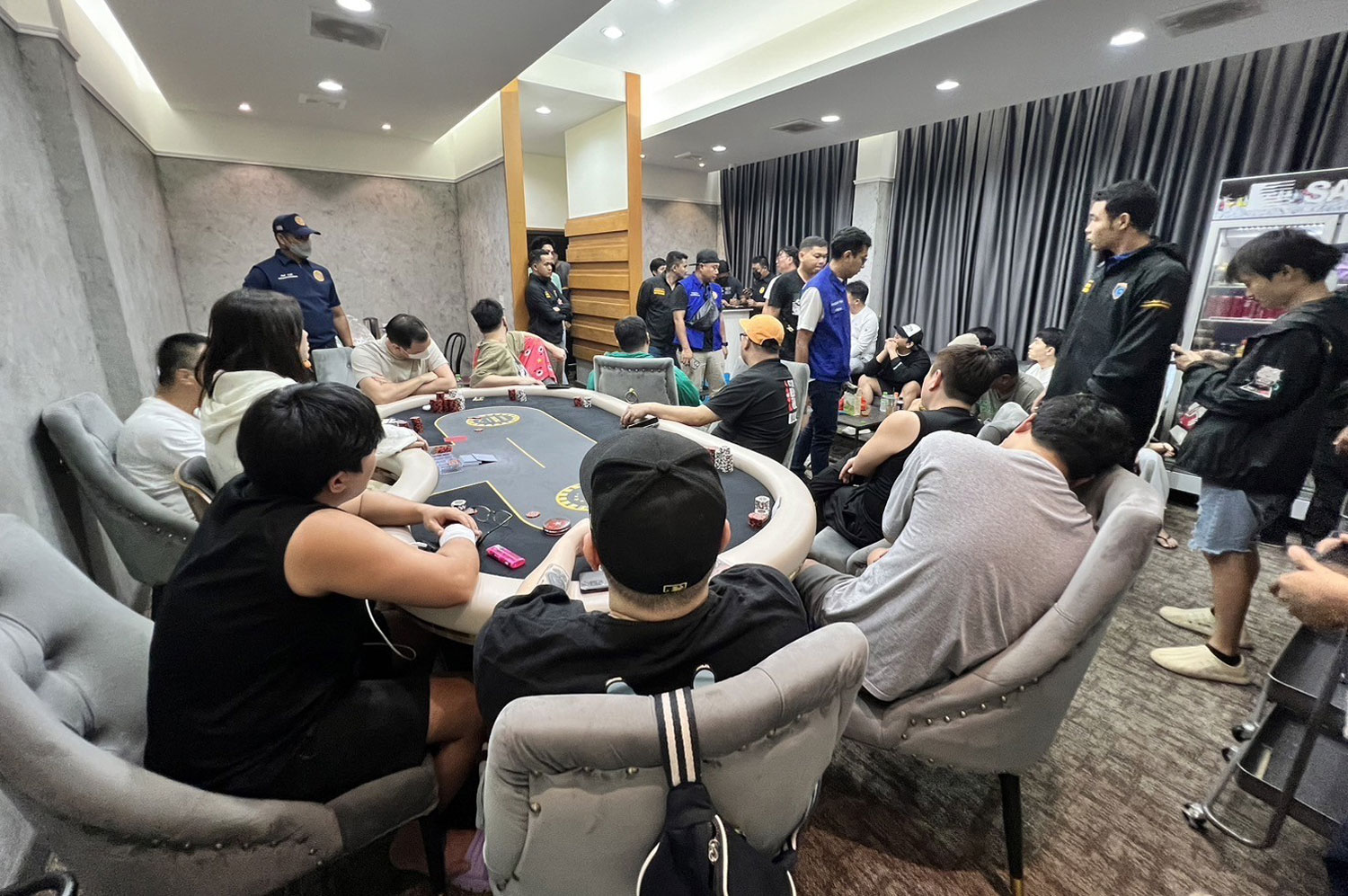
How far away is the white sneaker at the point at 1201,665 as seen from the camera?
2.04 metres

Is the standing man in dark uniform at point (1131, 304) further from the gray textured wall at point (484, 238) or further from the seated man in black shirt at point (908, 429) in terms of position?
the gray textured wall at point (484, 238)

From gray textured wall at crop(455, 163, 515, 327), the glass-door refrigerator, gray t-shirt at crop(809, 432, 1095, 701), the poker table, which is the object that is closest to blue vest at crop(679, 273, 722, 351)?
gray textured wall at crop(455, 163, 515, 327)

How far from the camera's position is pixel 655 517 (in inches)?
30.9

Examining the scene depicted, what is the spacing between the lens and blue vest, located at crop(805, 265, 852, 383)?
3266mm

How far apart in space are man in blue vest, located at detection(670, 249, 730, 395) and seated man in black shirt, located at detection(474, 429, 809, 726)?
14.1ft

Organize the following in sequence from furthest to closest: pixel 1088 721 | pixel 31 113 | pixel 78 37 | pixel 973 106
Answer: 1. pixel 973 106
2. pixel 78 37
3. pixel 31 113
4. pixel 1088 721

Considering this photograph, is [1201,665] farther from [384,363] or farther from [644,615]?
[384,363]

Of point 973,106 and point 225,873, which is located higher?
point 973,106

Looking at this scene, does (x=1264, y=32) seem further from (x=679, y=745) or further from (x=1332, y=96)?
(x=679, y=745)

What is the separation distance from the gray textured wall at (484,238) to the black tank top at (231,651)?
4.59m

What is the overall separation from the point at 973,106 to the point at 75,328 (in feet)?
19.1

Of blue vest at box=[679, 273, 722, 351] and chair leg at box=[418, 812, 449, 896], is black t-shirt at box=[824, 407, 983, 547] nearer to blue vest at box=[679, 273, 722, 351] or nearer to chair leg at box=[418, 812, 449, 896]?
chair leg at box=[418, 812, 449, 896]

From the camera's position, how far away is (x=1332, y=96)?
3.57 metres

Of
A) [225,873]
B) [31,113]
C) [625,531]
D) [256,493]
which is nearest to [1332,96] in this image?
[625,531]
